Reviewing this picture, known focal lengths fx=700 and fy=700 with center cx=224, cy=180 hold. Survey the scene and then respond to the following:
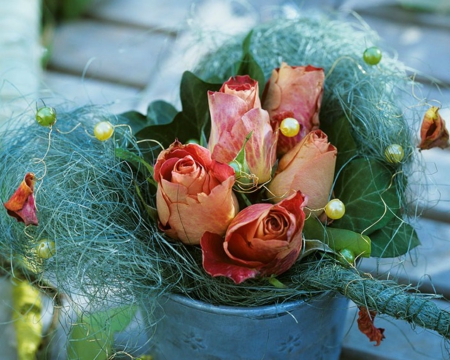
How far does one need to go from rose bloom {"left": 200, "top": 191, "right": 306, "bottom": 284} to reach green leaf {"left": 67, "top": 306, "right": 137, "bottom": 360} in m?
0.08

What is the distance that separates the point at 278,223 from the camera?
14.5 inches

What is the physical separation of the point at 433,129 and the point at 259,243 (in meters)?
0.14

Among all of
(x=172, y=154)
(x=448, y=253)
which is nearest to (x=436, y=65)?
(x=448, y=253)

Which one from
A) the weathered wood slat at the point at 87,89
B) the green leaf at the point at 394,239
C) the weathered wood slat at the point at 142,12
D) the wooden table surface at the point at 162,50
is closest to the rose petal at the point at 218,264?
the green leaf at the point at 394,239

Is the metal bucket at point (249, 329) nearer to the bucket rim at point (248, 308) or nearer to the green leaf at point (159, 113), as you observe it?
the bucket rim at point (248, 308)

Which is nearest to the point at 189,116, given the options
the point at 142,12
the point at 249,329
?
the point at 249,329

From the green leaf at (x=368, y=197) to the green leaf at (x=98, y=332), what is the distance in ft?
0.48

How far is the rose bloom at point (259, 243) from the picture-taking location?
366 mm

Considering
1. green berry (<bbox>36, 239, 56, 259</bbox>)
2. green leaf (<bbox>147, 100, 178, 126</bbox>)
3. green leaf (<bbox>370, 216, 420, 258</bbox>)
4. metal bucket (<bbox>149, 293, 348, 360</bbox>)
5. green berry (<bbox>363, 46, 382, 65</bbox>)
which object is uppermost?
green berry (<bbox>363, 46, 382, 65</bbox>)

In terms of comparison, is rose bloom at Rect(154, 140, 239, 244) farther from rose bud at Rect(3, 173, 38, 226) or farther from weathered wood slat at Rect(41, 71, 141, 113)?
weathered wood slat at Rect(41, 71, 141, 113)

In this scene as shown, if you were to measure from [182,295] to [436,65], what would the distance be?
1.48ft

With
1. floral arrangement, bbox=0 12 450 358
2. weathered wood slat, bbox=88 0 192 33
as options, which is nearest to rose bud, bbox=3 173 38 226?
floral arrangement, bbox=0 12 450 358

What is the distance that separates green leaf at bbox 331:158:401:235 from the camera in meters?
0.44

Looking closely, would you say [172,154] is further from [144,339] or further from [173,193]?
[144,339]
